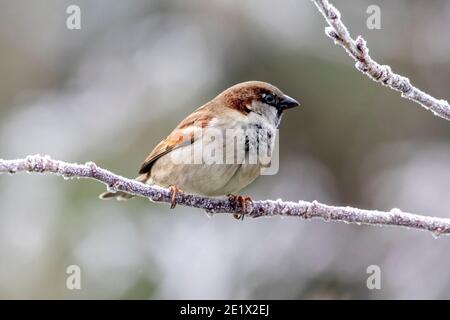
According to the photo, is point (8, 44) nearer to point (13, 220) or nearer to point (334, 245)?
point (13, 220)

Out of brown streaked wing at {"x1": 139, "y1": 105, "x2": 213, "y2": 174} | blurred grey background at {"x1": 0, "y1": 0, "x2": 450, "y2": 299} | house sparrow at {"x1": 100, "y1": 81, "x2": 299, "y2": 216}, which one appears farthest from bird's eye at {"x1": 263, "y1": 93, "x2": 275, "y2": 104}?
blurred grey background at {"x1": 0, "y1": 0, "x2": 450, "y2": 299}

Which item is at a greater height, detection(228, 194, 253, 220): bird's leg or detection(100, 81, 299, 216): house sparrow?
detection(100, 81, 299, 216): house sparrow

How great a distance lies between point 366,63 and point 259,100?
5.47ft

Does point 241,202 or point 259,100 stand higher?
point 259,100

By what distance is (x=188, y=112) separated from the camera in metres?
6.14

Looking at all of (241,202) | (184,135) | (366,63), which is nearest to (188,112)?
(184,135)

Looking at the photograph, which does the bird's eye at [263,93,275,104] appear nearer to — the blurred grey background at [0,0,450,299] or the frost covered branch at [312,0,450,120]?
the frost covered branch at [312,0,450,120]

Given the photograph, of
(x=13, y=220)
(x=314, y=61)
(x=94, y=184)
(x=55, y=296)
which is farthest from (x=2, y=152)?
(x=314, y=61)

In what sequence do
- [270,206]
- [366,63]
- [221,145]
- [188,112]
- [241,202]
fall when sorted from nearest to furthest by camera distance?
[366,63], [270,206], [241,202], [221,145], [188,112]

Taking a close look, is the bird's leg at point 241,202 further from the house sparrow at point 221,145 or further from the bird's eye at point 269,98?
the bird's eye at point 269,98

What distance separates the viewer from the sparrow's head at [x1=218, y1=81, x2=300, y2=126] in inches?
154

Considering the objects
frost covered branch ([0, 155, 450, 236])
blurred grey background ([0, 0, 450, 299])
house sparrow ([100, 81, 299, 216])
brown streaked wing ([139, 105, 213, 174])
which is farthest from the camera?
blurred grey background ([0, 0, 450, 299])

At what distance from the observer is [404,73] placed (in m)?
6.76

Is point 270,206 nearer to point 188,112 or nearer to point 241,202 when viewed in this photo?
point 241,202
